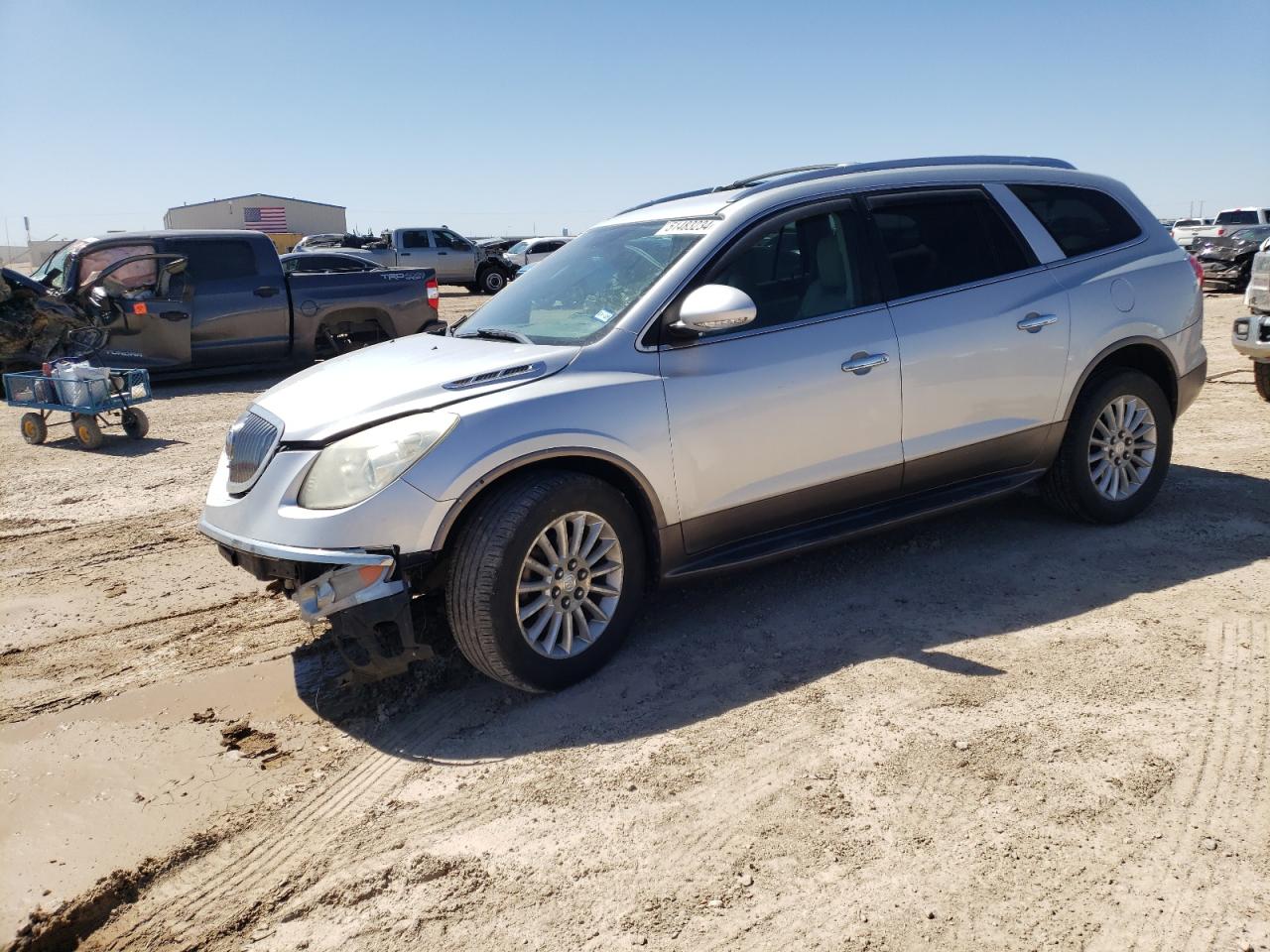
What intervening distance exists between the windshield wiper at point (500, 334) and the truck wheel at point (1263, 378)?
23.7 ft

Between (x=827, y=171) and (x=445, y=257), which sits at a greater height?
(x=445, y=257)

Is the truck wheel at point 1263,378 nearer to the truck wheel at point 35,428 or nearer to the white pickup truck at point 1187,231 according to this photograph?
the truck wheel at point 35,428

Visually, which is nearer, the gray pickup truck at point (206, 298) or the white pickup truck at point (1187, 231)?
the gray pickup truck at point (206, 298)

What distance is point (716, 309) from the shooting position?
3.81 meters

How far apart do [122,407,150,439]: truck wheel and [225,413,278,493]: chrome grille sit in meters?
5.26

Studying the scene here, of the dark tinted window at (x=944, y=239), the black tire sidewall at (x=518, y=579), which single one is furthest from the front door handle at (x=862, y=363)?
the black tire sidewall at (x=518, y=579)

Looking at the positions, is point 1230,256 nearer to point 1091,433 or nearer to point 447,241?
point 447,241

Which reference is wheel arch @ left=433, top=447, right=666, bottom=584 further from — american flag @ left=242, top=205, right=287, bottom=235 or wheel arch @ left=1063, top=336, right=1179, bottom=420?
american flag @ left=242, top=205, right=287, bottom=235

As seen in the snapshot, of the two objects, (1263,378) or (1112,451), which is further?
(1263,378)

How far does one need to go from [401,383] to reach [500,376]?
389 millimetres

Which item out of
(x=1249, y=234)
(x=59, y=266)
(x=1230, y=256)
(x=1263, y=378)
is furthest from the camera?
A: (x=1249, y=234)

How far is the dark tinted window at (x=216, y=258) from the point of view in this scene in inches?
458

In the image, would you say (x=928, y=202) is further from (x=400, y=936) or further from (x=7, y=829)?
(x=7, y=829)

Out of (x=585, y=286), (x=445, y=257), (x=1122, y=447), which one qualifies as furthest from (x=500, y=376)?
(x=445, y=257)
